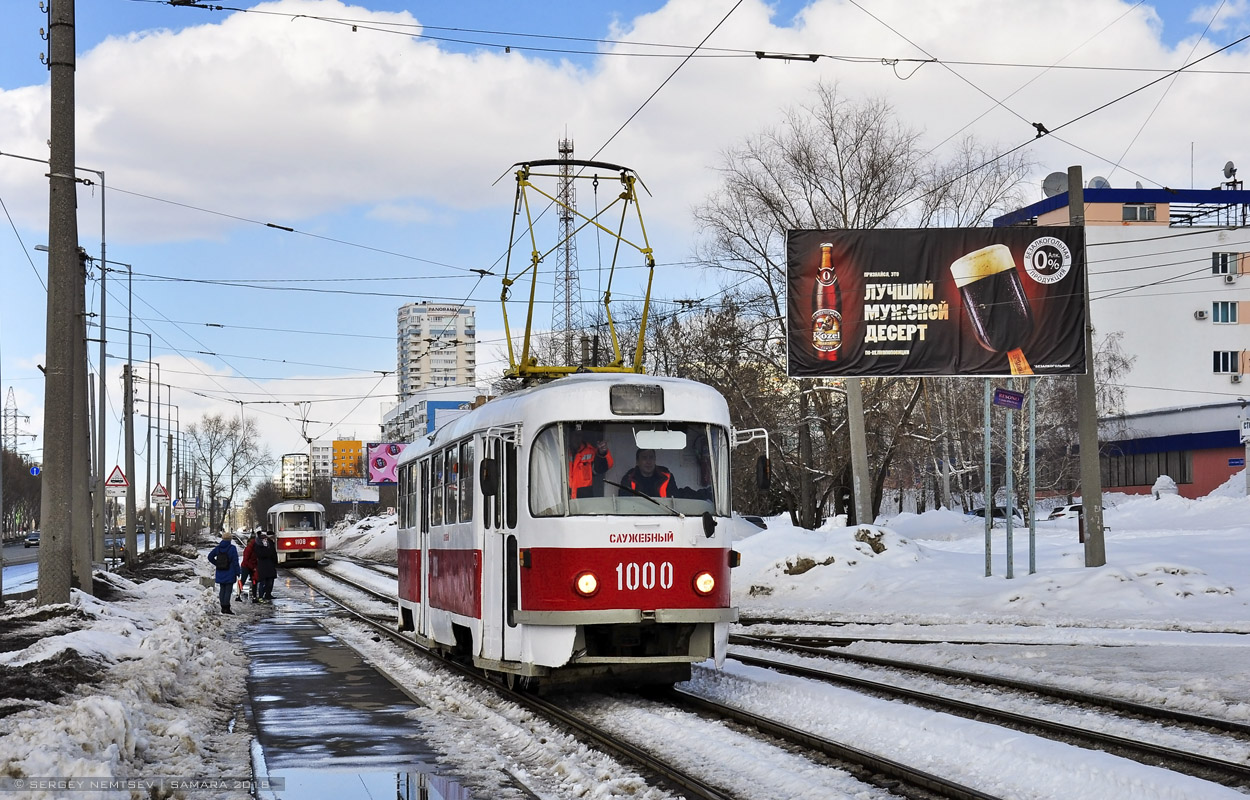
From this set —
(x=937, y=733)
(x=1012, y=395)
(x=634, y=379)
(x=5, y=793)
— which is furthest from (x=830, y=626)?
(x=5, y=793)

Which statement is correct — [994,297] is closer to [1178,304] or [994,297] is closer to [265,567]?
[265,567]

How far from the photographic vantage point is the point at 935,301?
25.3 m

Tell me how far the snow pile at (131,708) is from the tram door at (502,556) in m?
2.44

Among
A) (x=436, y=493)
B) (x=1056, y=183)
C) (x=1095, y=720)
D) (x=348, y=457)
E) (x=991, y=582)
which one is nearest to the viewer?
(x=1095, y=720)

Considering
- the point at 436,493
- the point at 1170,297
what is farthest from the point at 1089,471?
the point at 1170,297

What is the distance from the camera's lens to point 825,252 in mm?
25953

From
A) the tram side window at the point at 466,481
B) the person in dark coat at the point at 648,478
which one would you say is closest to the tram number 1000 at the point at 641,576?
the person in dark coat at the point at 648,478

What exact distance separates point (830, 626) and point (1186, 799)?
12.8 m

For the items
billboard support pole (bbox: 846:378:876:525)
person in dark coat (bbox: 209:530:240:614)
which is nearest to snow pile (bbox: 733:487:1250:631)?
billboard support pole (bbox: 846:378:876:525)

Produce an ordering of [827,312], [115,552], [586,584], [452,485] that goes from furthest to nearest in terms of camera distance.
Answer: [115,552], [827,312], [452,485], [586,584]

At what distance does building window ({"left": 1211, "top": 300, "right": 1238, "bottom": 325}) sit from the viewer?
7325 cm

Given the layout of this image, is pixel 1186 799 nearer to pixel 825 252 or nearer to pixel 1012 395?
pixel 1012 395

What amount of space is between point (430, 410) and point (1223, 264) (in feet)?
157

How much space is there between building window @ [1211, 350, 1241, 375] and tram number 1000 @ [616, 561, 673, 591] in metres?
70.1
